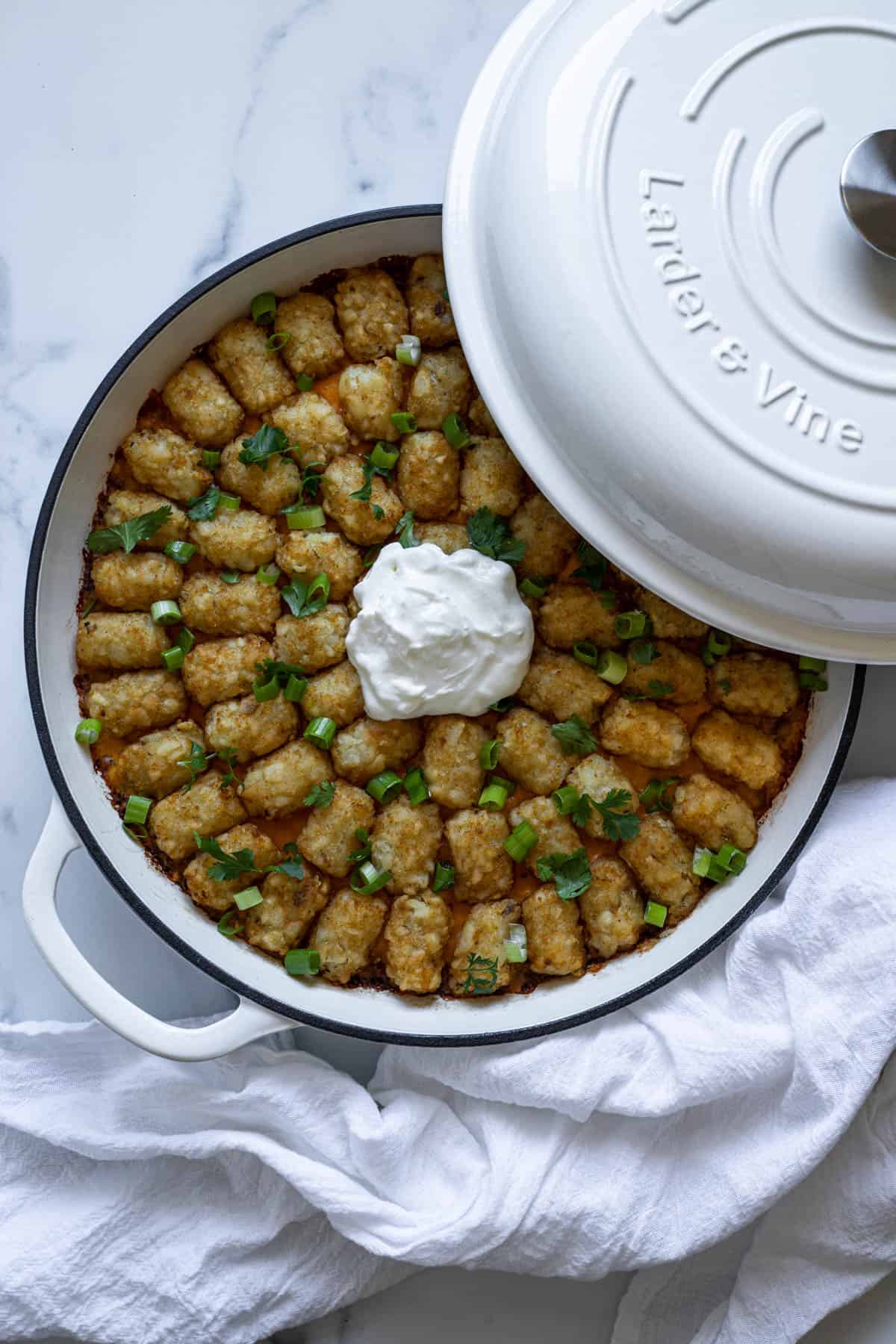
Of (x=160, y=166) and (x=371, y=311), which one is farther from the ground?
(x=160, y=166)

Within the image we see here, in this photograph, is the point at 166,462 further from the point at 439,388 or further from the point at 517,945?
the point at 517,945

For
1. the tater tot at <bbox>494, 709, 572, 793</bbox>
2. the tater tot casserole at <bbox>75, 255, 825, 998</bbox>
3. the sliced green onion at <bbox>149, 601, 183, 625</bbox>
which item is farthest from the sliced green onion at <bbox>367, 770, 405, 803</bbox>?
the sliced green onion at <bbox>149, 601, 183, 625</bbox>

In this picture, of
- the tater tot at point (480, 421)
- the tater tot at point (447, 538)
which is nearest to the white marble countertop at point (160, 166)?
the tater tot at point (480, 421)

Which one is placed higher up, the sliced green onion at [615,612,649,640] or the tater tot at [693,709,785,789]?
the sliced green onion at [615,612,649,640]

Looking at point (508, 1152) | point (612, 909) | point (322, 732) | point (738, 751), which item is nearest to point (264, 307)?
point (322, 732)

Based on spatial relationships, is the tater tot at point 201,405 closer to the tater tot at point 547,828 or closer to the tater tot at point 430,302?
the tater tot at point 430,302

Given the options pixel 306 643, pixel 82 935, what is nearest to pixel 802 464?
pixel 306 643

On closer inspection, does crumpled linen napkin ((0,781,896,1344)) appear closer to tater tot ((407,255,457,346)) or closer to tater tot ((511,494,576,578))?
tater tot ((511,494,576,578))
